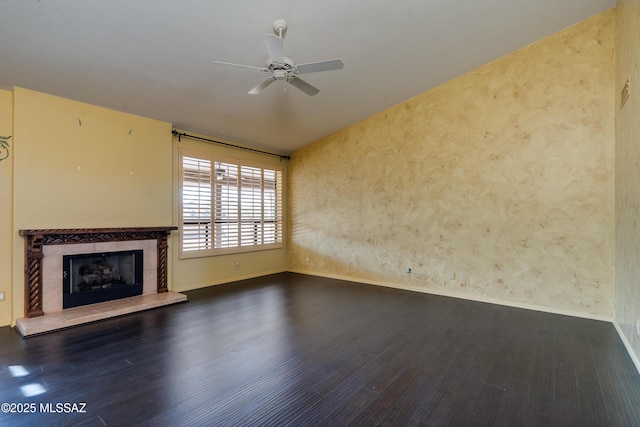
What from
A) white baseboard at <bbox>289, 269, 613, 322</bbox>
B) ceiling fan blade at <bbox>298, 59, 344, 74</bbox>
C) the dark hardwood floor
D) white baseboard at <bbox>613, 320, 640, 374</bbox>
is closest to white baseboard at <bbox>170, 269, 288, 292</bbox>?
the dark hardwood floor

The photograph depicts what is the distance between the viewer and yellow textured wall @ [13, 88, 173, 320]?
3.83 metres

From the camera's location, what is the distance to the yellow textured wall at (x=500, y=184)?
405 cm

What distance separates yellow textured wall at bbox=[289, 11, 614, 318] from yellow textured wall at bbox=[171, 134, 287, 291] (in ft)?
5.81

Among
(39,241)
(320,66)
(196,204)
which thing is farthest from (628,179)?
(39,241)

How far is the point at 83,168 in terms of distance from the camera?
430cm

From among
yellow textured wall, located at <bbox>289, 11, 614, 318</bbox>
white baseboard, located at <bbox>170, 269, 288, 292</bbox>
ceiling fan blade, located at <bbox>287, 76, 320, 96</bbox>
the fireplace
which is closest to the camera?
ceiling fan blade, located at <bbox>287, 76, 320, 96</bbox>

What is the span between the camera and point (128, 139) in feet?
15.6

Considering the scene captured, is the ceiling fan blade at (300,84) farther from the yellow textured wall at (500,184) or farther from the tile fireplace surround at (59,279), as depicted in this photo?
the tile fireplace surround at (59,279)

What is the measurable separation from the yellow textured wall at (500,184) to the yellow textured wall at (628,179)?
0.30 meters

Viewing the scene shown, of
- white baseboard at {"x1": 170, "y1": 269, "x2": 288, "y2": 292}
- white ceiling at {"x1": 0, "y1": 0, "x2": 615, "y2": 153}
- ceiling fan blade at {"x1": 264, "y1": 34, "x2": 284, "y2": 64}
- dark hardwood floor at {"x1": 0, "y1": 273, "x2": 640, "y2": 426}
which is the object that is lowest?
dark hardwood floor at {"x1": 0, "y1": 273, "x2": 640, "y2": 426}

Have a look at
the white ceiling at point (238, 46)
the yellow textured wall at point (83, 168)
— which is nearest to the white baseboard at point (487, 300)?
the white ceiling at point (238, 46)

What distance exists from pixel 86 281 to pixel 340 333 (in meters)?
3.74

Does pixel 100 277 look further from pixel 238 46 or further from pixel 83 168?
pixel 238 46

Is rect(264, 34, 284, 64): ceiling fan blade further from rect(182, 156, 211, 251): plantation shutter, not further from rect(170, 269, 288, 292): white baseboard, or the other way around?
rect(170, 269, 288, 292): white baseboard
